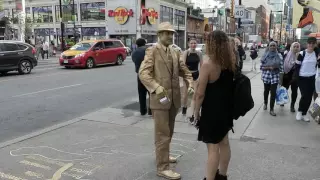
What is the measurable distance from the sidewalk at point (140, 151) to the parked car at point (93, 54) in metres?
13.3

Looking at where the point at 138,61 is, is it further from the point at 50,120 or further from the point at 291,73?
the point at 291,73

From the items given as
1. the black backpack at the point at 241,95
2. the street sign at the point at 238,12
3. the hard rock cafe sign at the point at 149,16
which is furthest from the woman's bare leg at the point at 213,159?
the hard rock cafe sign at the point at 149,16

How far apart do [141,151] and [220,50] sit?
2.40 m

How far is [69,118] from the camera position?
784 cm

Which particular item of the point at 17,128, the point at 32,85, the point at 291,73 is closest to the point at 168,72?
the point at 17,128

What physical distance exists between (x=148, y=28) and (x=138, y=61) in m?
45.5

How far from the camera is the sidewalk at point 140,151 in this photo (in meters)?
4.41

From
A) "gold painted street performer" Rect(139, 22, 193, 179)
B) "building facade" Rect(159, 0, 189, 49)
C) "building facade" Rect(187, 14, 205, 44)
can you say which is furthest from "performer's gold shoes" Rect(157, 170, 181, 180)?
"building facade" Rect(187, 14, 205, 44)

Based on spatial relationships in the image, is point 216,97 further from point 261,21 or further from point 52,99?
point 261,21

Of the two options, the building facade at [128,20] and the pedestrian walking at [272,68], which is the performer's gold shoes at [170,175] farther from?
the building facade at [128,20]

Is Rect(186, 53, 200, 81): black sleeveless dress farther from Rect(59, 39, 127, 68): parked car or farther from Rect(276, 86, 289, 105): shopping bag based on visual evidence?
Rect(59, 39, 127, 68): parked car

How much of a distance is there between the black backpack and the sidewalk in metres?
1.05

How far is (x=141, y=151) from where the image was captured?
527cm

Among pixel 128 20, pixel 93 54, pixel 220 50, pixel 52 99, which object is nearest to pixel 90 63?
pixel 93 54
